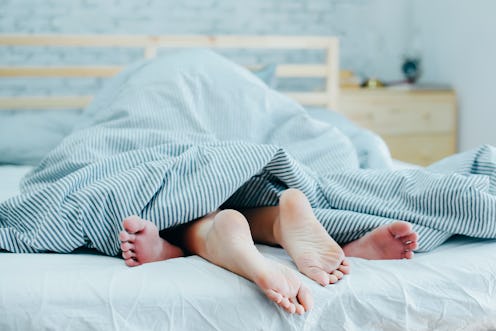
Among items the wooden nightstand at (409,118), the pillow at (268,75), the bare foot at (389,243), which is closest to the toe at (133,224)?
the bare foot at (389,243)

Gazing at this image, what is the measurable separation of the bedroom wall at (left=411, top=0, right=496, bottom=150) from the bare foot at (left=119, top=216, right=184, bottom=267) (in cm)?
226

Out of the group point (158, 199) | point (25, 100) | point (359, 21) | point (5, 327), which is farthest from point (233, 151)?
point (359, 21)

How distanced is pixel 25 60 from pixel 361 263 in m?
2.50

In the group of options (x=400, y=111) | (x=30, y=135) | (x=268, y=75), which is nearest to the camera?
(x=30, y=135)

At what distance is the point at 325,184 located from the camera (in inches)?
47.5

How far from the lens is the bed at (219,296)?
2.78 feet

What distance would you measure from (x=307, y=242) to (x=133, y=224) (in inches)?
9.6

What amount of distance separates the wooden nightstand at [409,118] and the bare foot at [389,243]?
206cm

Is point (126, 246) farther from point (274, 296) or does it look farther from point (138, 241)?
point (274, 296)

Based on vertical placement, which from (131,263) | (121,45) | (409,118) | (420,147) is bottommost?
(420,147)

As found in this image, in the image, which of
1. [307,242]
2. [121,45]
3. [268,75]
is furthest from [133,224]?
[121,45]

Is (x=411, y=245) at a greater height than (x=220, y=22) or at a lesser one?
lesser

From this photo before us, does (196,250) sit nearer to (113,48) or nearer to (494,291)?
(494,291)

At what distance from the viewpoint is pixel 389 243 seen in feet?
3.26
